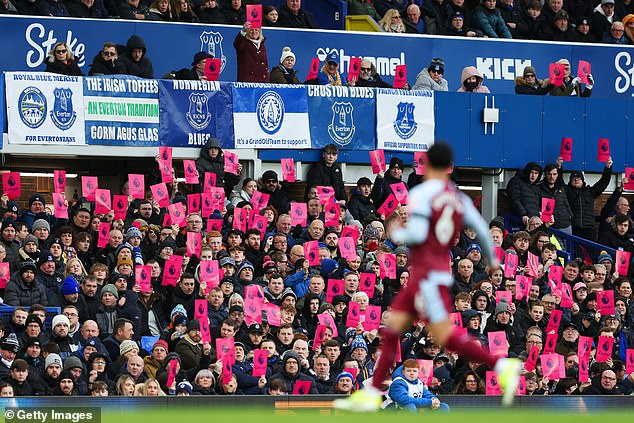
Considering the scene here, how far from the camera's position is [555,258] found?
21.0m

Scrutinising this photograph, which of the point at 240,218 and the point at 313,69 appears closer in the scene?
the point at 240,218

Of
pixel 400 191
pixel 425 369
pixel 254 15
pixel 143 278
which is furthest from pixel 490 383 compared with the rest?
pixel 254 15

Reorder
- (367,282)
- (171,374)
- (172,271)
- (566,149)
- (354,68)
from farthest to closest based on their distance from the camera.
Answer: (566,149), (354,68), (367,282), (172,271), (171,374)

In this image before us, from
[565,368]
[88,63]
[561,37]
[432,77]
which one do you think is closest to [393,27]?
[432,77]

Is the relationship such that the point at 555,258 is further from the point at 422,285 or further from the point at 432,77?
the point at 422,285

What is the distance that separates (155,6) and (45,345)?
27.6ft

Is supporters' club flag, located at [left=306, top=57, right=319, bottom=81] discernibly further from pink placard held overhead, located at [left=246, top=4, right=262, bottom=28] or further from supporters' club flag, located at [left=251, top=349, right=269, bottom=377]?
supporters' club flag, located at [left=251, top=349, right=269, bottom=377]

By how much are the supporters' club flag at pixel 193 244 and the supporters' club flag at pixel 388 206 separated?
136 inches

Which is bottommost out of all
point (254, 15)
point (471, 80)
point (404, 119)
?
point (404, 119)

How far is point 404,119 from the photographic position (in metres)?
23.0

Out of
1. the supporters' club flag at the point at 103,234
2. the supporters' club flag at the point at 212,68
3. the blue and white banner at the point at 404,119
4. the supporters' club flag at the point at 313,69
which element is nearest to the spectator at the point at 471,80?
the blue and white banner at the point at 404,119

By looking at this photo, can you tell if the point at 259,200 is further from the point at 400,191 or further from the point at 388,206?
the point at 400,191

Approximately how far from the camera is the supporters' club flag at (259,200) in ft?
66.8

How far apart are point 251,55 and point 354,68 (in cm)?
165
